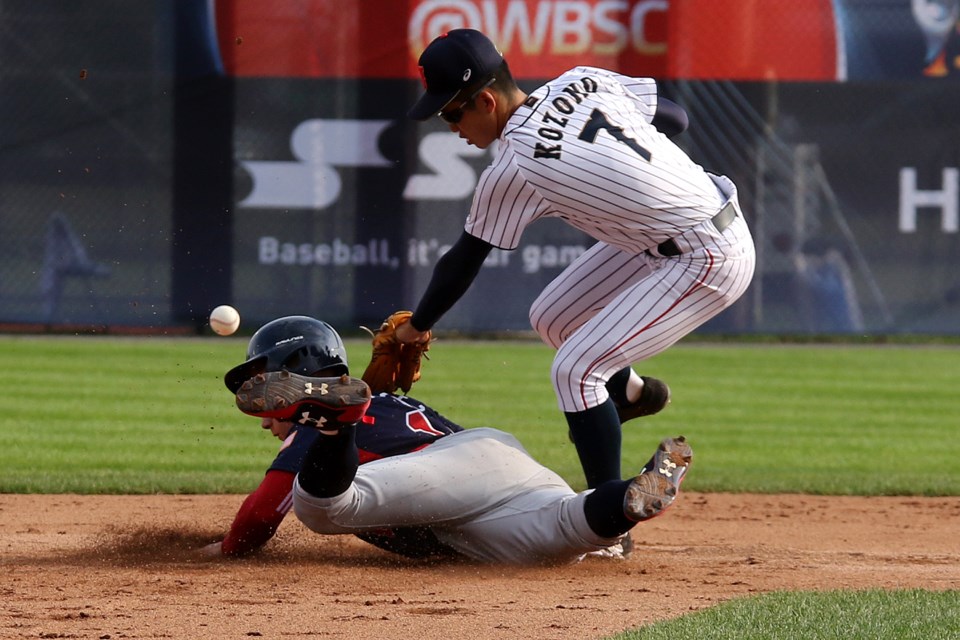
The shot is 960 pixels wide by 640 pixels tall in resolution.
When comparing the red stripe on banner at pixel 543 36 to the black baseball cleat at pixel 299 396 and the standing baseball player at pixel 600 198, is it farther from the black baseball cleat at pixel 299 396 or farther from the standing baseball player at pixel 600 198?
the black baseball cleat at pixel 299 396

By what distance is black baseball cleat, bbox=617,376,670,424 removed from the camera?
15.1 ft

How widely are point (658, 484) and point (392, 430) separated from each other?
995 mm

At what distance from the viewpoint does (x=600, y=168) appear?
12.5 feet

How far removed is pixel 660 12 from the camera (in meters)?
12.7

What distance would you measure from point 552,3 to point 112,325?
486 centimetres

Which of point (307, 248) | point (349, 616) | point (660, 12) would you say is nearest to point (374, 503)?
point (349, 616)

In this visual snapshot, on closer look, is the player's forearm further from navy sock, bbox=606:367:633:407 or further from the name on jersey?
navy sock, bbox=606:367:633:407

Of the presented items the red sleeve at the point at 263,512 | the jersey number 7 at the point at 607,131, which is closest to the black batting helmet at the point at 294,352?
the red sleeve at the point at 263,512

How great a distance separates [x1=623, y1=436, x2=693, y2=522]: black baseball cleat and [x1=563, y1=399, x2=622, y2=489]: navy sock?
21cm

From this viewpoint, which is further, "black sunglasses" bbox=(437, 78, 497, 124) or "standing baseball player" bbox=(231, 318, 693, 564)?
"black sunglasses" bbox=(437, 78, 497, 124)

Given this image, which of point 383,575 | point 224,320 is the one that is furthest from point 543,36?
point 383,575

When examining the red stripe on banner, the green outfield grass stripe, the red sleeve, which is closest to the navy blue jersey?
the red sleeve

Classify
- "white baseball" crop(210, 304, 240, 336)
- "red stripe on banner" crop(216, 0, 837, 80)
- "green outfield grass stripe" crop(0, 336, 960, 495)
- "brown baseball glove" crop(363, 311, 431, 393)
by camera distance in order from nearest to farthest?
"brown baseball glove" crop(363, 311, 431, 393), "white baseball" crop(210, 304, 240, 336), "green outfield grass stripe" crop(0, 336, 960, 495), "red stripe on banner" crop(216, 0, 837, 80)

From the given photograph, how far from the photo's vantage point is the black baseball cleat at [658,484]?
Result: 3.71 meters
